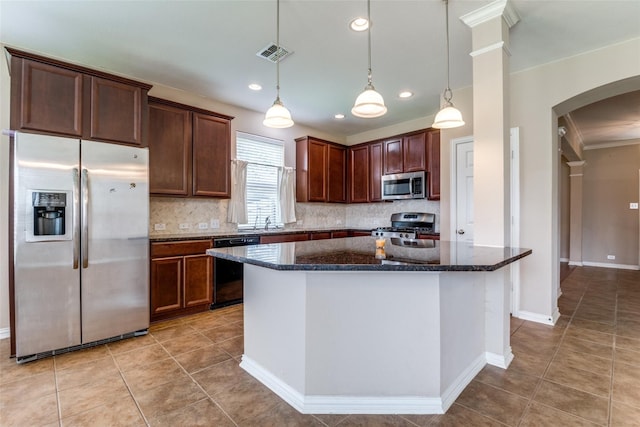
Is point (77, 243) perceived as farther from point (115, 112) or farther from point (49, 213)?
point (115, 112)

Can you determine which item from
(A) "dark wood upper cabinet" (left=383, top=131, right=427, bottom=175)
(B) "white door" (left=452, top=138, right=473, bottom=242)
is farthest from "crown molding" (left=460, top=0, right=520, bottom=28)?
(A) "dark wood upper cabinet" (left=383, top=131, right=427, bottom=175)

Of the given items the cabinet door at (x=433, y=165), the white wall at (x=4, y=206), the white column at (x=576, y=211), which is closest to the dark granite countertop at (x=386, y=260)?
the white wall at (x=4, y=206)

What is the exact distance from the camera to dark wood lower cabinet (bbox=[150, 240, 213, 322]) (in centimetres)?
323

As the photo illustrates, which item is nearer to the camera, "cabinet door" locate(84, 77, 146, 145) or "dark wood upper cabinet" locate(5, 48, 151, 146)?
"dark wood upper cabinet" locate(5, 48, 151, 146)

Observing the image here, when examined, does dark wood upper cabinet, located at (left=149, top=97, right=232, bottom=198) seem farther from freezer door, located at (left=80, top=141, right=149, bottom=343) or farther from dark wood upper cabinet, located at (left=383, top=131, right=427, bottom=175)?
dark wood upper cabinet, located at (left=383, top=131, right=427, bottom=175)

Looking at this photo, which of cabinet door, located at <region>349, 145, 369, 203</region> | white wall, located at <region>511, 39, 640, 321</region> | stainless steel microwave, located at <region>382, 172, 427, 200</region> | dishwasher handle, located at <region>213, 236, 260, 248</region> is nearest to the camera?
white wall, located at <region>511, 39, 640, 321</region>

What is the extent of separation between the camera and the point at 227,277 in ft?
12.5

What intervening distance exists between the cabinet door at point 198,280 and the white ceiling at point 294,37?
216 cm

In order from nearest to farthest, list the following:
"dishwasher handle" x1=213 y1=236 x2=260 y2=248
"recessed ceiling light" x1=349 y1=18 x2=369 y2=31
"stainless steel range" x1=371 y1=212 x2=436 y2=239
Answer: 1. "recessed ceiling light" x1=349 y1=18 x2=369 y2=31
2. "dishwasher handle" x1=213 y1=236 x2=260 y2=248
3. "stainless steel range" x1=371 y1=212 x2=436 y2=239

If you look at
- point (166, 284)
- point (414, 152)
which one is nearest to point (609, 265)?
point (414, 152)

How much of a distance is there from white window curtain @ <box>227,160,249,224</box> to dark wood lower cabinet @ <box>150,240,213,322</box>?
0.88 metres

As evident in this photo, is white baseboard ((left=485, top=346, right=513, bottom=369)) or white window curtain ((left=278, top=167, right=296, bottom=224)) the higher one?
white window curtain ((left=278, top=167, right=296, bottom=224))

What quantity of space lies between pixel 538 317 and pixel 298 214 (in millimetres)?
3668

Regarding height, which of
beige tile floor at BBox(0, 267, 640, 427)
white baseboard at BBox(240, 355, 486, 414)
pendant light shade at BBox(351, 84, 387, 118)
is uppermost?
pendant light shade at BBox(351, 84, 387, 118)
